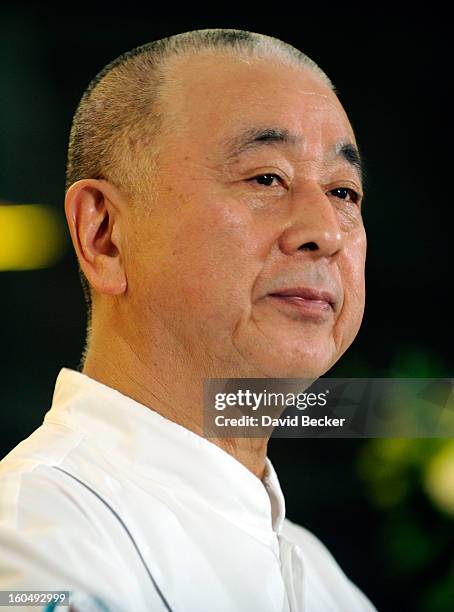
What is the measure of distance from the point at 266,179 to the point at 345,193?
120 millimetres

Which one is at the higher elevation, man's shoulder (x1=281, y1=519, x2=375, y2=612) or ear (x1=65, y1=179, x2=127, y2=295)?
ear (x1=65, y1=179, x2=127, y2=295)

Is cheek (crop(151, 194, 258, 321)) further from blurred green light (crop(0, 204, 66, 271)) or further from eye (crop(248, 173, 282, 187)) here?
blurred green light (crop(0, 204, 66, 271))

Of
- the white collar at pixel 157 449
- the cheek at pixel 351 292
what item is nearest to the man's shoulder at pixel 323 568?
the white collar at pixel 157 449

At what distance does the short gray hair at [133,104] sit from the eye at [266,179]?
4.8 inches

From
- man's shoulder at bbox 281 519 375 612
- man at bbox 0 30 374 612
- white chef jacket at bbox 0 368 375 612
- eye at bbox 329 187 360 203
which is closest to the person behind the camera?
white chef jacket at bbox 0 368 375 612

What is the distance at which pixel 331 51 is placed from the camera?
1329 mm

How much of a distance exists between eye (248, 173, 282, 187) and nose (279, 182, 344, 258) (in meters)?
0.03

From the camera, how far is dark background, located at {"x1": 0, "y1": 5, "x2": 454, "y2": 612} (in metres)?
1.25

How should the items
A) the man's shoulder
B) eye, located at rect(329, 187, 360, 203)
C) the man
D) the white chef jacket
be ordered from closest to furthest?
the white chef jacket < the man < eye, located at rect(329, 187, 360, 203) < the man's shoulder

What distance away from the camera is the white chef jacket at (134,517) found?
83 cm

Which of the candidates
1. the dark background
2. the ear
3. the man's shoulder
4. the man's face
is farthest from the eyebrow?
the man's shoulder

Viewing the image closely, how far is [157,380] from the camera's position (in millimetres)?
1027

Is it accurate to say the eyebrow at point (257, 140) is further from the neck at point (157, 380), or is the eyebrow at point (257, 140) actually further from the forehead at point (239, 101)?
the neck at point (157, 380)

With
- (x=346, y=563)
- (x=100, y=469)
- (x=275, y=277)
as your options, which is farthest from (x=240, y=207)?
(x=346, y=563)
